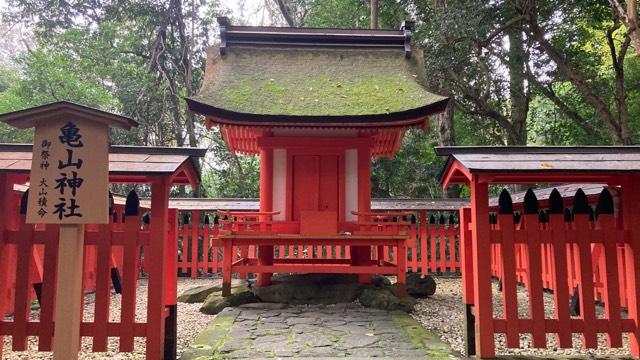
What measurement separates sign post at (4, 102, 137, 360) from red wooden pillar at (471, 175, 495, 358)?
3291 millimetres

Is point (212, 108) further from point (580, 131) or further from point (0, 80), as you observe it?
point (0, 80)

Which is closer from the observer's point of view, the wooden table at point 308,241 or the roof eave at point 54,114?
the roof eave at point 54,114

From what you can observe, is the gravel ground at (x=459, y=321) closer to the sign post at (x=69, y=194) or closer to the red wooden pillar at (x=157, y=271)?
the red wooden pillar at (x=157, y=271)

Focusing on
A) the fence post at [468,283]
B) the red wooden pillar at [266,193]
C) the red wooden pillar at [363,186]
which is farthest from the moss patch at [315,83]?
the fence post at [468,283]

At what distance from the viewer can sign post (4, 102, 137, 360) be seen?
3340 millimetres

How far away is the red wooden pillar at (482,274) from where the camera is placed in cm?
421

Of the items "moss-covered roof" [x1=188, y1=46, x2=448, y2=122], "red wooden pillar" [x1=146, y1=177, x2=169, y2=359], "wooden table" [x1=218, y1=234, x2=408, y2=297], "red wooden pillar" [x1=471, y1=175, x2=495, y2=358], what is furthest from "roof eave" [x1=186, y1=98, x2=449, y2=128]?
"red wooden pillar" [x1=146, y1=177, x2=169, y2=359]

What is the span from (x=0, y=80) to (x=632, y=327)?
26.7m

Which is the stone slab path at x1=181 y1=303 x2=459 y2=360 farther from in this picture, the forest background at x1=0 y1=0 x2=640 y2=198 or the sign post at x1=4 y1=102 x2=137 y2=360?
the forest background at x1=0 y1=0 x2=640 y2=198

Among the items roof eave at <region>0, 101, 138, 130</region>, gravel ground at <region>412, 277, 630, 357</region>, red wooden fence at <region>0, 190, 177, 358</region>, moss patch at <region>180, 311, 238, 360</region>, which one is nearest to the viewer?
roof eave at <region>0, 101, 138, 130</region>

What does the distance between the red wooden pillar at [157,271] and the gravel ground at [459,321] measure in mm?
3138

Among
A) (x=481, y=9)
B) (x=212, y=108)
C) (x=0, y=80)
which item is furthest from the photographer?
(x=0, y=80)

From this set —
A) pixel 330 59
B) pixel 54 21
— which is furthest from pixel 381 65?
pixel 54 21

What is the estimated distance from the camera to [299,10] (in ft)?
75.3
